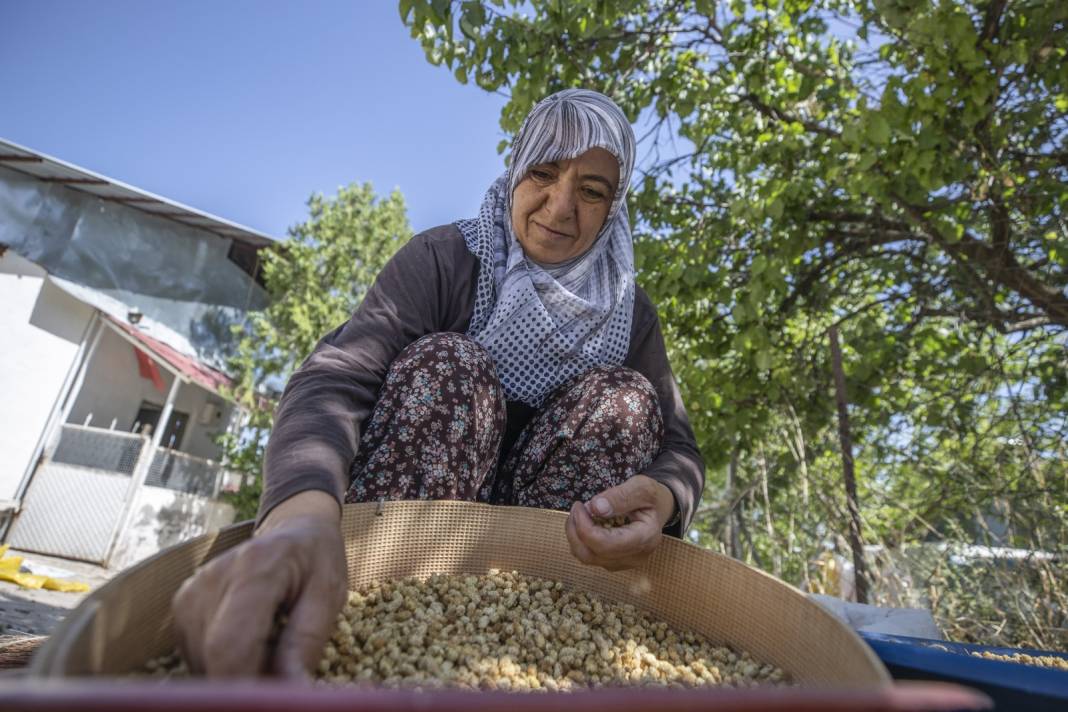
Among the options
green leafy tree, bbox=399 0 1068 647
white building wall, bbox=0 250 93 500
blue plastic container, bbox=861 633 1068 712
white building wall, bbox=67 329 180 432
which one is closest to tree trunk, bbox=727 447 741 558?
green leafy tree, bbox=399 0 1068 647

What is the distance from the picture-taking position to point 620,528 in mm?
1050

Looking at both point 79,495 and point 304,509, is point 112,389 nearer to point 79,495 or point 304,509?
point 79,495

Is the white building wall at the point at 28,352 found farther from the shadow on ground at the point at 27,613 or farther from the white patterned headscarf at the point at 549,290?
the white patterned headscarf at the point at 549,290

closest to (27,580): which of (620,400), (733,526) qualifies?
(733,526)

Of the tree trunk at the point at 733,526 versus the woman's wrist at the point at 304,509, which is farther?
the tree trunk at the point at 733,526

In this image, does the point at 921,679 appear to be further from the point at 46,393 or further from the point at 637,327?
the point at 46,393

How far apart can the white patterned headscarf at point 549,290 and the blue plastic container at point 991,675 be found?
83 cm

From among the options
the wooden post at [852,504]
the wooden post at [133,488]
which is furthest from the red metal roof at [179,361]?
the wooden post at [852,504]

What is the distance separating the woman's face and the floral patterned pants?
338 mm

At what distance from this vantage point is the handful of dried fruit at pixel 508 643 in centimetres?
82

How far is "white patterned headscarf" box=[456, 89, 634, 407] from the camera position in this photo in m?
1.48

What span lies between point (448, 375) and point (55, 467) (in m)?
9.81

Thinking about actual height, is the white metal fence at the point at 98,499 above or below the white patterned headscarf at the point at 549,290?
below

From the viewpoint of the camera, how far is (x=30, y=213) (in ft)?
26.4
